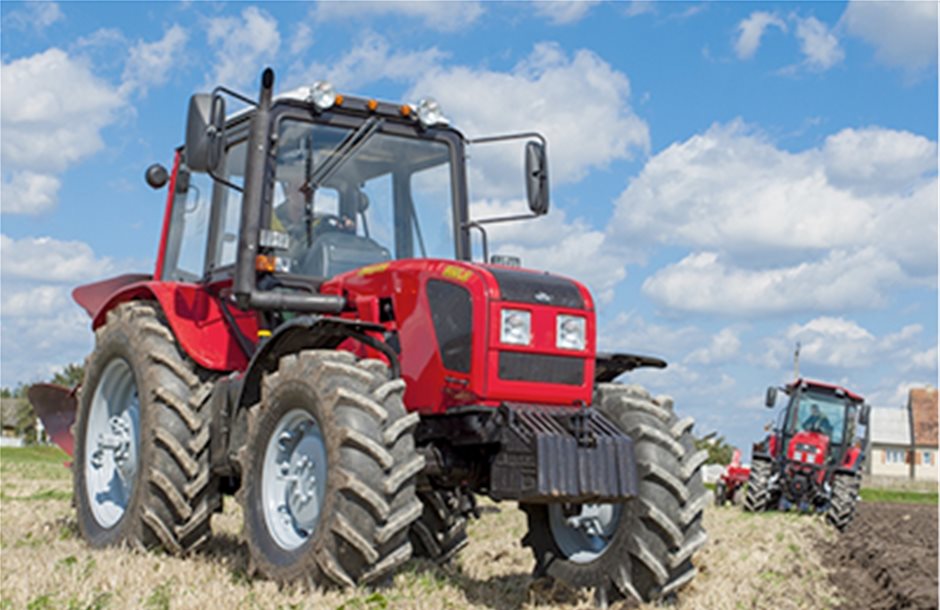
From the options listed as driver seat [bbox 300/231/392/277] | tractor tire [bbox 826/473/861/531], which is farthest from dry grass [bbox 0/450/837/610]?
tractor tire [bbox 826/473/861/531]

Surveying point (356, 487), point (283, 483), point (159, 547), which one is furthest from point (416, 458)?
point (159, 547)

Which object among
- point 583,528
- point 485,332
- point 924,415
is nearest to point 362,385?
point 485,332

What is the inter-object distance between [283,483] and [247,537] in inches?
14.0

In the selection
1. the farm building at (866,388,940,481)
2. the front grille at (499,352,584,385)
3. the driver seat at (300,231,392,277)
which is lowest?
the farm building at (866,388,940,481)

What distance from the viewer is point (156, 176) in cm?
924

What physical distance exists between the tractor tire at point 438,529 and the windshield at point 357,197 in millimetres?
1661

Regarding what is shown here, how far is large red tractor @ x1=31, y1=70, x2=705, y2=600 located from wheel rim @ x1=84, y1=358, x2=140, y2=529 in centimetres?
2

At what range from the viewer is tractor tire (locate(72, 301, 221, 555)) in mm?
7629

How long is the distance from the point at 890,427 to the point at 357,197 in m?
73.6

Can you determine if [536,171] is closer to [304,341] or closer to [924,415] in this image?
[304,341]

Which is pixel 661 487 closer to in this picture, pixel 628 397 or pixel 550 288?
pixel 628 397

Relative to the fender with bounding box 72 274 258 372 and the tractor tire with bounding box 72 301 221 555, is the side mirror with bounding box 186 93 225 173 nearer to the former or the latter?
the fender with bounding box 72 274 258 372

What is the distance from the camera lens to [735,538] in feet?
39.9

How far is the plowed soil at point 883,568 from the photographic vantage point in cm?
844
